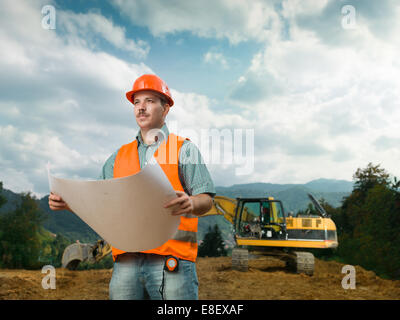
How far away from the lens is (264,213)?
10.8 m

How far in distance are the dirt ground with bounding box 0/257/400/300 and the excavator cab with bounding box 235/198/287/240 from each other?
1371 millimetres

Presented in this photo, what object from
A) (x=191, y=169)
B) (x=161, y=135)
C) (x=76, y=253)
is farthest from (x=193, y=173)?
(x=76, y=253)

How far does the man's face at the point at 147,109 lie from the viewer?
1785mm

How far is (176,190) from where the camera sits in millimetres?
1634

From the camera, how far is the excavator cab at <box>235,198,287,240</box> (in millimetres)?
10641

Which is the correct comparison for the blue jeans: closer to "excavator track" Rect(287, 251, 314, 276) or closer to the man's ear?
the man's ear

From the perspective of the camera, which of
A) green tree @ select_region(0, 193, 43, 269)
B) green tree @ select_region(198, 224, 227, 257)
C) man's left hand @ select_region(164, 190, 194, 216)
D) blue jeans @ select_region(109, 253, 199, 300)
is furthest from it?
green tree @ select_region(198, 224, 227, 257)

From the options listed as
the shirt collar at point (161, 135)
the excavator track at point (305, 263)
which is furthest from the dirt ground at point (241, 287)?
the shirt collar at point (161, 135)

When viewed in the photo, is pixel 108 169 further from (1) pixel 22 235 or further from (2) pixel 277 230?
(1) pixel 22 235

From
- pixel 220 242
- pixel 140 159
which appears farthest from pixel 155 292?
pixel 220 242

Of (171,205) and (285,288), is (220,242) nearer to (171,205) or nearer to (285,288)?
(285,288)

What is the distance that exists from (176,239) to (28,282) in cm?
944

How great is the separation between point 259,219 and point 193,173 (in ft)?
31.3

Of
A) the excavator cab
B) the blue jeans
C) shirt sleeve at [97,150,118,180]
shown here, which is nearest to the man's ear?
shirt sleeve at [97,150,118,180]
